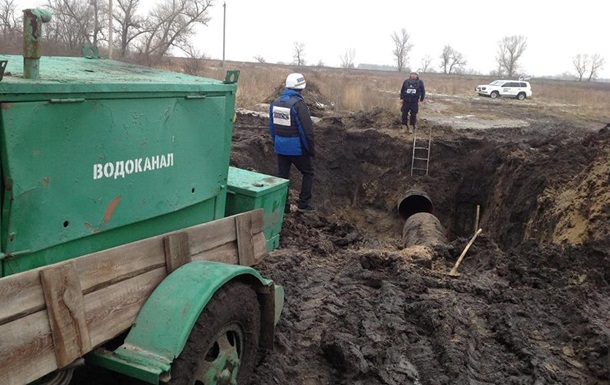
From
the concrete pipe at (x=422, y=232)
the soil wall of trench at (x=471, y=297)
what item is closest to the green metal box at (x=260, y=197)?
the soil wall of trench at (x=471, y=297)

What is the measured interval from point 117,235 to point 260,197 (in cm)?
151

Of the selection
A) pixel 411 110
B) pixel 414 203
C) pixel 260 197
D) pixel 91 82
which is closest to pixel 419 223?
pixel 414 203

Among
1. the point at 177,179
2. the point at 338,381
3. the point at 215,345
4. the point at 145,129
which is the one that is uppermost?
the point at 145,129

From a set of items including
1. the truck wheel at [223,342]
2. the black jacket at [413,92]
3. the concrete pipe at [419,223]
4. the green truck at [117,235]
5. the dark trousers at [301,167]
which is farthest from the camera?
the black jacket at [413,92]

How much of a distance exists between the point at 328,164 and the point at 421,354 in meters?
9.08

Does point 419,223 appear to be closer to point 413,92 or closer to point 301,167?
point 301,167

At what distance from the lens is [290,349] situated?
4.42 meters

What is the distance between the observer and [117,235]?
3.15m

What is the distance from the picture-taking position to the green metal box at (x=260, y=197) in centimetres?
445

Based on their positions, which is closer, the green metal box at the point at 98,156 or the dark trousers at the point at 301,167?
the green metal box at the point at 98,156

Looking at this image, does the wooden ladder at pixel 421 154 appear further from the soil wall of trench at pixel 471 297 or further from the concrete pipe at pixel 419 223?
the soil wall of trench at pixel 471 297

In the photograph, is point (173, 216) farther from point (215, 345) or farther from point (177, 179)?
point (215, 345)

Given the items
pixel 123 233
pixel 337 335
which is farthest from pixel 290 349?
pixel 123 233

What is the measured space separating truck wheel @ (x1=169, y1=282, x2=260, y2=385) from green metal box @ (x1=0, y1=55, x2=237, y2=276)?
0.63 m
